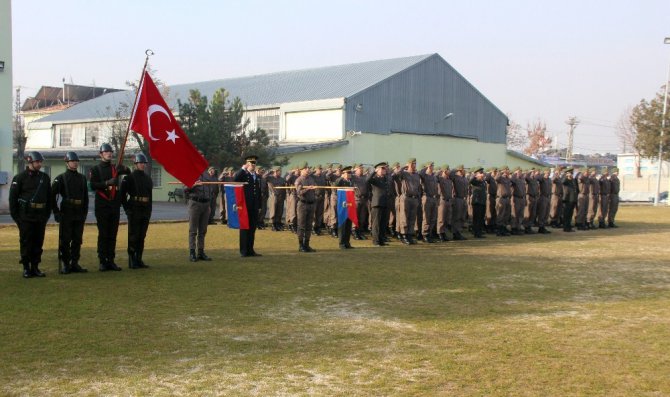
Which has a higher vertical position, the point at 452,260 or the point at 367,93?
the point at 367,93

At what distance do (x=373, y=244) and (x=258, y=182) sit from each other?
3.61 m

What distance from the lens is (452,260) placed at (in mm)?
13086

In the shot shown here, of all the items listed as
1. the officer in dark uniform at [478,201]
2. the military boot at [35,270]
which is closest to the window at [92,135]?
the officer in dark uniform at [478,201]

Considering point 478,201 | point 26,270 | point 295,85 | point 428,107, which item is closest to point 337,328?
point 26,270

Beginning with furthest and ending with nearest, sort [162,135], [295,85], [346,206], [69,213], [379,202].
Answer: [295,85], [379,202], [346,206], [162,135], [69,213]

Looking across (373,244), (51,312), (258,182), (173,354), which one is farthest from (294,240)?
(173,354)

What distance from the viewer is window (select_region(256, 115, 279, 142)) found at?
39.6 meters

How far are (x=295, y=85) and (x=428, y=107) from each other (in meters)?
7.93

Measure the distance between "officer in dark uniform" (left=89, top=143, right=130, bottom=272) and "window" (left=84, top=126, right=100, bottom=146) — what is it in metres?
39.2

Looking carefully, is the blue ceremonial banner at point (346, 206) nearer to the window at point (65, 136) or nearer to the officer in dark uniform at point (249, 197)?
the officer in dark uniform at point (249, 197)

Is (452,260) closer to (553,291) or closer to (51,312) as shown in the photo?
(553,291)

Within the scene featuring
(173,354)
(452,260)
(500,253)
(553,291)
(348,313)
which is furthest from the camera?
(500,253)

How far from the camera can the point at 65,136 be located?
5141cm

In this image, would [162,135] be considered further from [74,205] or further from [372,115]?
[372,115]
